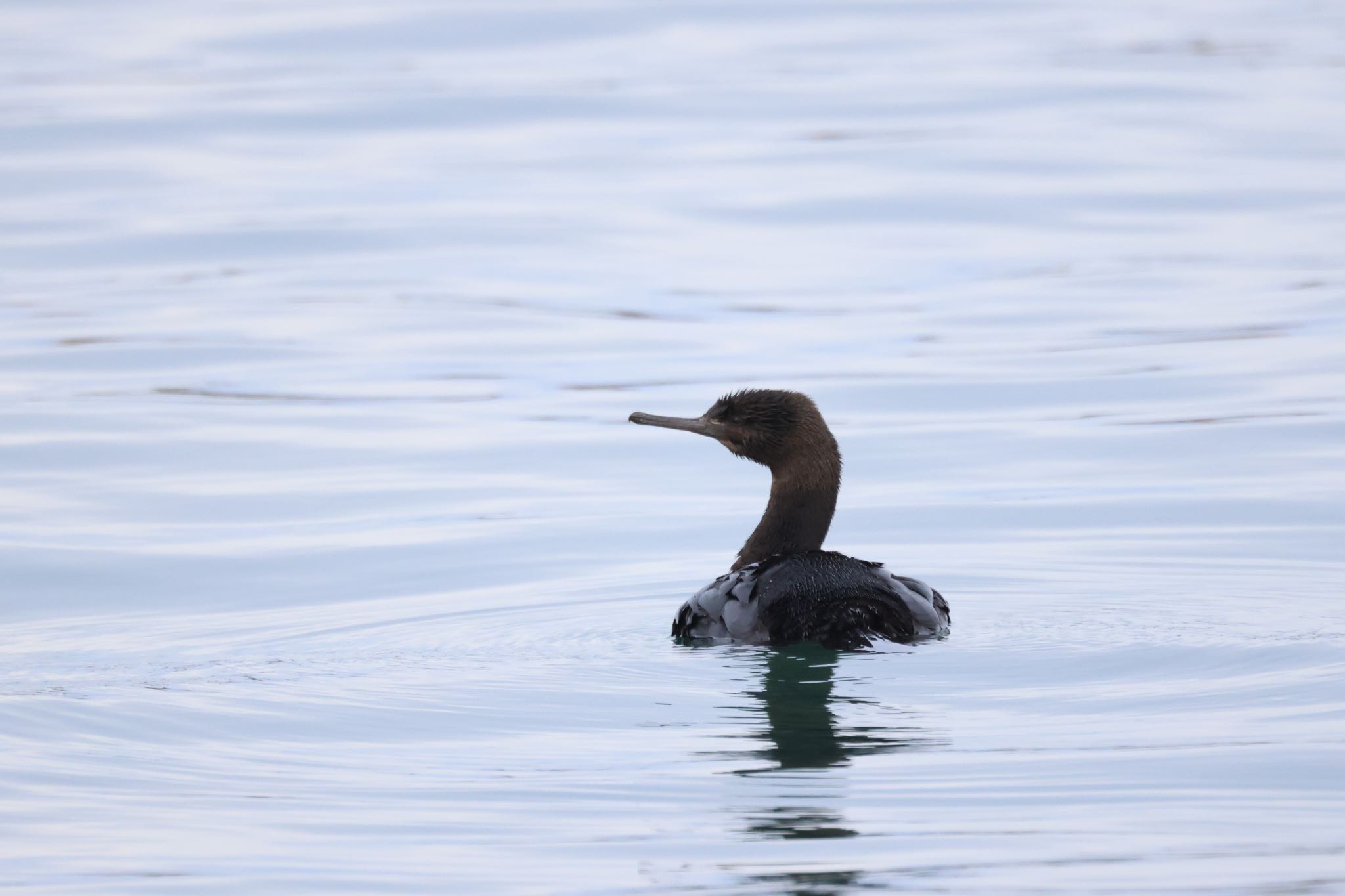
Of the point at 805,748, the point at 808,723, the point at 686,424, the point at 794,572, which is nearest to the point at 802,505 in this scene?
the point at 686,424

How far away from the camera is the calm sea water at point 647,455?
19.9 feet

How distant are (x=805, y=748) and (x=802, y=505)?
2.47 meters

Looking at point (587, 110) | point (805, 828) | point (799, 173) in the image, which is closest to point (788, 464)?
point (805, 828)

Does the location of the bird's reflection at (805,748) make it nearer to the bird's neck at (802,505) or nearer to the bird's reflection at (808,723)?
the bird's reflection at (808,723)

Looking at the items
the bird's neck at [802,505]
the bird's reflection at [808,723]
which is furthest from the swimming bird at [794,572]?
the bird's reflection at [808,723]

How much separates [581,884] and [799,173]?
1908 centimetres

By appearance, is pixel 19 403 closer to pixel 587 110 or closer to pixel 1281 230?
pixel 1281 230

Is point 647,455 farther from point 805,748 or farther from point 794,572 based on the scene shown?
point 805,748

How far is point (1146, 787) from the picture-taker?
241 inches

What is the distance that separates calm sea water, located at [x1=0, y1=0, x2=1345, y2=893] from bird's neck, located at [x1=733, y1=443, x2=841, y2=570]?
0.60 metres

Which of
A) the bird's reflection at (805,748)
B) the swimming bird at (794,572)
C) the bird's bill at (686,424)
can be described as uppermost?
the bird's bill at (686,424)

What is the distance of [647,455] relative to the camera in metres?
13.4

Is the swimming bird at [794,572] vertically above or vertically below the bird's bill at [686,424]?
below

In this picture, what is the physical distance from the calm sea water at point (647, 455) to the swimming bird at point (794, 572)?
0.15m
